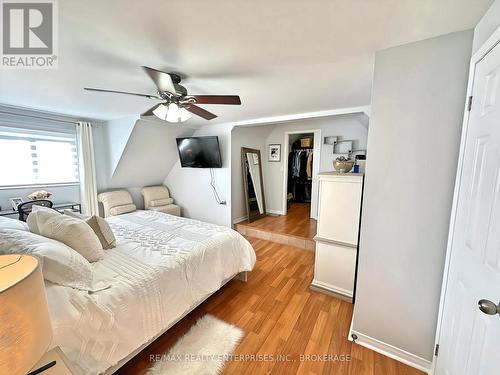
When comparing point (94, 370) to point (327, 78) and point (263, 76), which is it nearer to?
point (263, 76)

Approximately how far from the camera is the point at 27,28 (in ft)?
3.94

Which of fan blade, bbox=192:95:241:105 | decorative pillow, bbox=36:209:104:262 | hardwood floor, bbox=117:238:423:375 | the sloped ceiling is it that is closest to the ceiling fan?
fan blade, bbox=192:95:241:105

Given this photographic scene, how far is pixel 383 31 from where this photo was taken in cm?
122

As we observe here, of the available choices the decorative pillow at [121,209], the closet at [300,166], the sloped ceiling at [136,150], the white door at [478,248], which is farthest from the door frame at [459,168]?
the decorative pillow at [121,209]

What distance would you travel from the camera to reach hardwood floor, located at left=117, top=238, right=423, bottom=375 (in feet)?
4.77

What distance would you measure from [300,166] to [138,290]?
4817mm

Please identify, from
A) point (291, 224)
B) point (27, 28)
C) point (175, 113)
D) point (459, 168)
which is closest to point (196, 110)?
point (175, 113)

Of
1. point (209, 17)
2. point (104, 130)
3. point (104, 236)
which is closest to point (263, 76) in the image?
point (209, 17)

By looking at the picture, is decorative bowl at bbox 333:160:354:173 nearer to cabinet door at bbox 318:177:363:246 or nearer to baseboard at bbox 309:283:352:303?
cabinet door at bbox 318:177:363:246

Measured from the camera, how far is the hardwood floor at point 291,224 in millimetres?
3785

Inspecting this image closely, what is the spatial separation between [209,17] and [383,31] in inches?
41.7

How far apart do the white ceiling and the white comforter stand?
157 cm

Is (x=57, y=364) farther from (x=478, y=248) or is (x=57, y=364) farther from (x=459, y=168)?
(x=459, y=168)

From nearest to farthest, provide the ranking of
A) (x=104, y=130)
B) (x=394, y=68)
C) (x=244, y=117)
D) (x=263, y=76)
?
1. (x=394, y=68)
2. (x=263, y=76)
3. (x=244, y=117)
4. (x=104, y=130)
